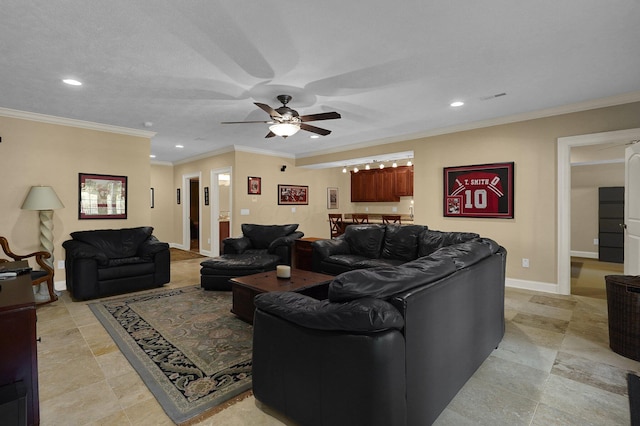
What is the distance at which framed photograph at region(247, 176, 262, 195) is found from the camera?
22.4 ft

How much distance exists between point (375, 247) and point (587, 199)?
5751 millimetres

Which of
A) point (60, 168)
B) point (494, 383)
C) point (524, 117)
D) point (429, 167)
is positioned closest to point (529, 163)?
point (524, 117)

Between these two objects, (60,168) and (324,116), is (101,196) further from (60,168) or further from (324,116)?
(324,116)

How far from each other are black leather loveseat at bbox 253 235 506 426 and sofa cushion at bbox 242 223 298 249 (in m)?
3.53

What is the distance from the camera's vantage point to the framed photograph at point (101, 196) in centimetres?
480

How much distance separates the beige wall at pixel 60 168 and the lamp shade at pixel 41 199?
0.31 m

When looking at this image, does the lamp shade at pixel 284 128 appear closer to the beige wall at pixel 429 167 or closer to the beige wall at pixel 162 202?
the beige wall at pixel 429 167

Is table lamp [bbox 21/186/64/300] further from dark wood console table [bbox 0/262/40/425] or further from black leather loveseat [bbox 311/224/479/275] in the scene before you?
black leather loveseat [bbox 311/224/479/275]

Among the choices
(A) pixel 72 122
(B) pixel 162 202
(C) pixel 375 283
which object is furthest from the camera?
(B) pixel 162 202

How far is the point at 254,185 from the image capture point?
691cm

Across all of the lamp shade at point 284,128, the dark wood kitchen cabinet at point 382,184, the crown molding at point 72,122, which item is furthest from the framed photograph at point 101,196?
the dark wood kitchen cabinet at point 382,184

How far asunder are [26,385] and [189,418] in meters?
0.79

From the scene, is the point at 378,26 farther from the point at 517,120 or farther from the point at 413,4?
the point at 517,120

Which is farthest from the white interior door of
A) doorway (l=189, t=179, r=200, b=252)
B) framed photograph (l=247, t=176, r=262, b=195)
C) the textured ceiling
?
doorway (l=189, t=179, r=200, b=252)
